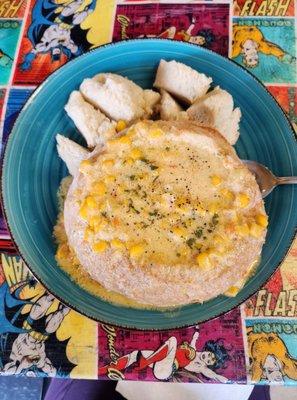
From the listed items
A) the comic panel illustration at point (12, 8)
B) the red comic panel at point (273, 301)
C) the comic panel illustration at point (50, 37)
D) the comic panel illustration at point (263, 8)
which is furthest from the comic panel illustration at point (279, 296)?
the comic panel illustration at point (12, 8)

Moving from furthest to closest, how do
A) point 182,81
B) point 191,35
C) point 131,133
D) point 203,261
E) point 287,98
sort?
point 191,35 < point 287,98 < point 182,81 < point 131,133 < point 203,261

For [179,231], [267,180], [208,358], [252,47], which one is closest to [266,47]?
[252,47]

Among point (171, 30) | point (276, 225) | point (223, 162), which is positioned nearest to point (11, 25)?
point (171, 30)

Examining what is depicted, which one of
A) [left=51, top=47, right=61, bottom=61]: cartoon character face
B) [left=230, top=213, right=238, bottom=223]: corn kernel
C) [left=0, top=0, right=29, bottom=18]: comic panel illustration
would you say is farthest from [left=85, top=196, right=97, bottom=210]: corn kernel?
[left=0, top=0, right=29, bottom=18]: comic panel illustration

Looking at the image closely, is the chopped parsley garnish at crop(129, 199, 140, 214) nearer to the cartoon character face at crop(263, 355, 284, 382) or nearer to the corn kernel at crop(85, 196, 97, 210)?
the corn kernel at crop(85, 196, 97, 210)

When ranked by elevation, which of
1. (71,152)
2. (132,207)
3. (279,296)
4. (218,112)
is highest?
(218,112)

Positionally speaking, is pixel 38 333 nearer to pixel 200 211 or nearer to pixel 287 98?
pixel 200 211
